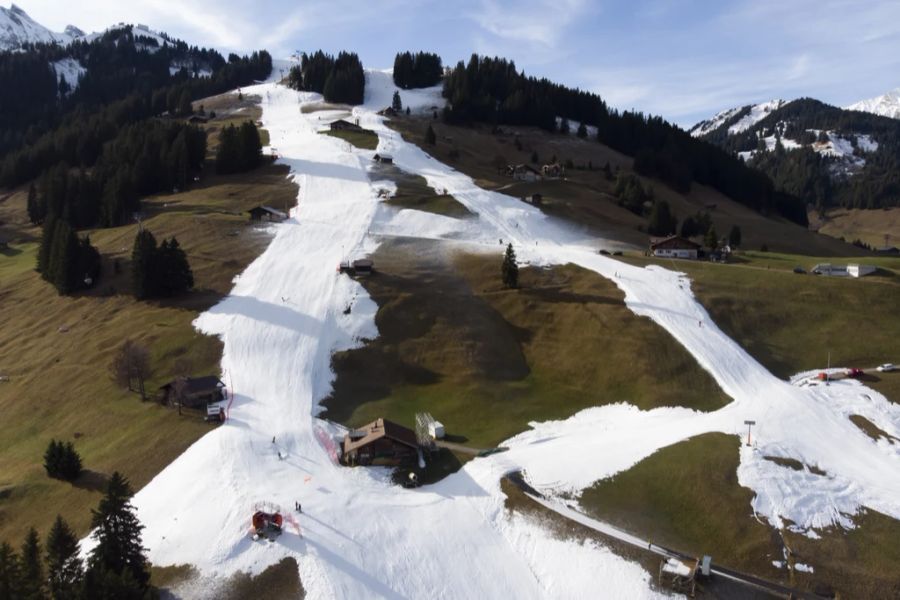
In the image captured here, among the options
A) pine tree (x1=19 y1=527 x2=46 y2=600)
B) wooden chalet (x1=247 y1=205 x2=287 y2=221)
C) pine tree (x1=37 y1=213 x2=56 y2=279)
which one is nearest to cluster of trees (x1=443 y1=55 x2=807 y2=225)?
wooden chalet (x1=247 y1=205 x2=287 y2=221)

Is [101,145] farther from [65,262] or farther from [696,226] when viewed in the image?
[696,226]

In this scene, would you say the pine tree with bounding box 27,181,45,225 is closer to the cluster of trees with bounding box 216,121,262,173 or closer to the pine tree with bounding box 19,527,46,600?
the cluster of trees with bounding box 216,121,262,173

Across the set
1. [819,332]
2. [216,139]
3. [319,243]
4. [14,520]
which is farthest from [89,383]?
[216,139]

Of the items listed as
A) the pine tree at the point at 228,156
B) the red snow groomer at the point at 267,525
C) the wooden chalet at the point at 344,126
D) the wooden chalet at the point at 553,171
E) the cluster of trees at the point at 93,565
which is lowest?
the red snow groomer at the point at 267,525

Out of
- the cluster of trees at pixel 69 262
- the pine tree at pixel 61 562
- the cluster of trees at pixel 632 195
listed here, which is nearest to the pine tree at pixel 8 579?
the pine tree at pixel 61 562

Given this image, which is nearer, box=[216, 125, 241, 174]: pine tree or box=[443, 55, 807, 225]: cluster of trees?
box=[216, 125, 241, 174]: pine tree

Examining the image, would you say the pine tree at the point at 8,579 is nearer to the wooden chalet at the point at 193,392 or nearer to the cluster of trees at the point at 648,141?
the wooden chalet at the point at 193,392
